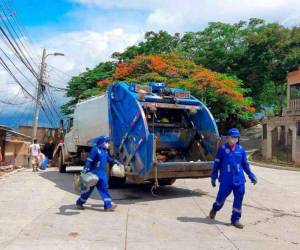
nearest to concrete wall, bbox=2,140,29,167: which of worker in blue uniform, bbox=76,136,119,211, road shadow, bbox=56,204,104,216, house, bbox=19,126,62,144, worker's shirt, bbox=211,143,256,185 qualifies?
house, bbox=19,126,62,144

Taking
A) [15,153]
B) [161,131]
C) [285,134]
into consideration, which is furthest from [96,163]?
[15,153]

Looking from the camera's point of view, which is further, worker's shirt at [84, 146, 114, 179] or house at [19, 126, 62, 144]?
house at [19, 126, 62, 144]

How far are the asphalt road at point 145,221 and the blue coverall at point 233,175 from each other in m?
0.39

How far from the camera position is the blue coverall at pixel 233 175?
859 cm

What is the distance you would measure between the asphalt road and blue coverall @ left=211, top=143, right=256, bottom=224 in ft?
1.29

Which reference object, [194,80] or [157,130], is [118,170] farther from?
[194,80]

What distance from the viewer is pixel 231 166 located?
874 centimetres

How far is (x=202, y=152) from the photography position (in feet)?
43.2

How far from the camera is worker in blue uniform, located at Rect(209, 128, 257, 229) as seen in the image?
8.59 meters

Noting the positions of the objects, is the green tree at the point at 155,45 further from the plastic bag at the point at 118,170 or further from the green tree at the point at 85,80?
the plastic bag at the point at 118,170

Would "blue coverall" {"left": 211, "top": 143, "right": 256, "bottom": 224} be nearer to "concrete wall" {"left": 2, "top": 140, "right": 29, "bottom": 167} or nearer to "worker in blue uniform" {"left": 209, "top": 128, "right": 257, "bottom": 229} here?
"worker in blue uniform" {"left": 209, "top": 128, "right": 257, "bottom": 229}

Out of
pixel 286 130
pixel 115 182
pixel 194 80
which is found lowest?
pixel 115 182

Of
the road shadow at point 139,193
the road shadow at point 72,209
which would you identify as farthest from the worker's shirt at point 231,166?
the road shadow at point 139,193

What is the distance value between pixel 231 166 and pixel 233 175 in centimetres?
16
